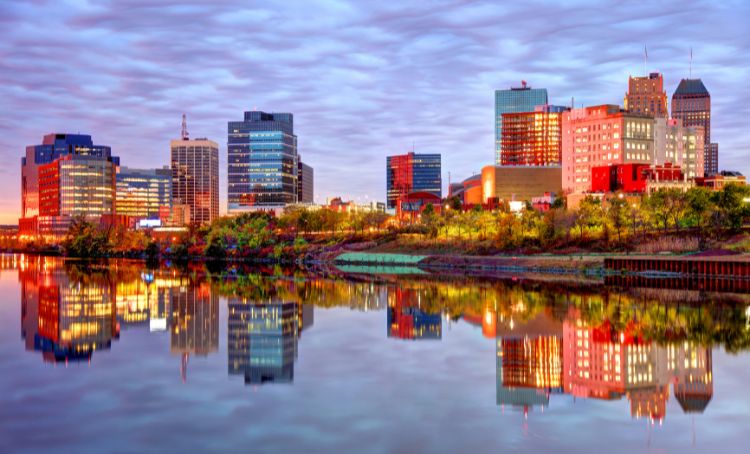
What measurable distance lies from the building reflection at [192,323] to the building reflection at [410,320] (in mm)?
11659

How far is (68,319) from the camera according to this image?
54656 millimetres

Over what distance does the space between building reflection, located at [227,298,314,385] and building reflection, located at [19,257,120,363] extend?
757 centimetres

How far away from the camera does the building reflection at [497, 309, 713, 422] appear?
1209 inches

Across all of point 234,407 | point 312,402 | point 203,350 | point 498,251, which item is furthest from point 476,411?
point 498,251

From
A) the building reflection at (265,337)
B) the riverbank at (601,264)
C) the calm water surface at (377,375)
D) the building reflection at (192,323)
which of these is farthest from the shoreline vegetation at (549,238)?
the building reflection at (265,337)

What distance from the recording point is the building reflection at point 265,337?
35.9 meters

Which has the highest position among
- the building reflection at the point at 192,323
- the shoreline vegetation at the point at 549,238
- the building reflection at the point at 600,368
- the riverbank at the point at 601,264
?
the shoreline vegetation at the point at 549,238

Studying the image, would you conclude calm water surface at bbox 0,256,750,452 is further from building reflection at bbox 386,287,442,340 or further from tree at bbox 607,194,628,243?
tree at bbox 607,194,628,243

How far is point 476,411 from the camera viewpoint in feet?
92.6

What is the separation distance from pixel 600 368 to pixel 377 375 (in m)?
10.8

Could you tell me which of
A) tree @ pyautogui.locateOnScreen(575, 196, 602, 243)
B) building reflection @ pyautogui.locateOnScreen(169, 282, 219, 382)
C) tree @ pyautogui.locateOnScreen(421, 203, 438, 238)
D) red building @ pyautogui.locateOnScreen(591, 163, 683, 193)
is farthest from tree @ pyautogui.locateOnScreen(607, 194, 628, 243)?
building reflection @ pyautogui.locateOnScreen(169, 282, 219, 382)

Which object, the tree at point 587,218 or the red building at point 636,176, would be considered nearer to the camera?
the tree at point 587,218

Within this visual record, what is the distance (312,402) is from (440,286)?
57.6 m

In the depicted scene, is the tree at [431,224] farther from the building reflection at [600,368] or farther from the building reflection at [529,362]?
the building reflection at [600,368]
